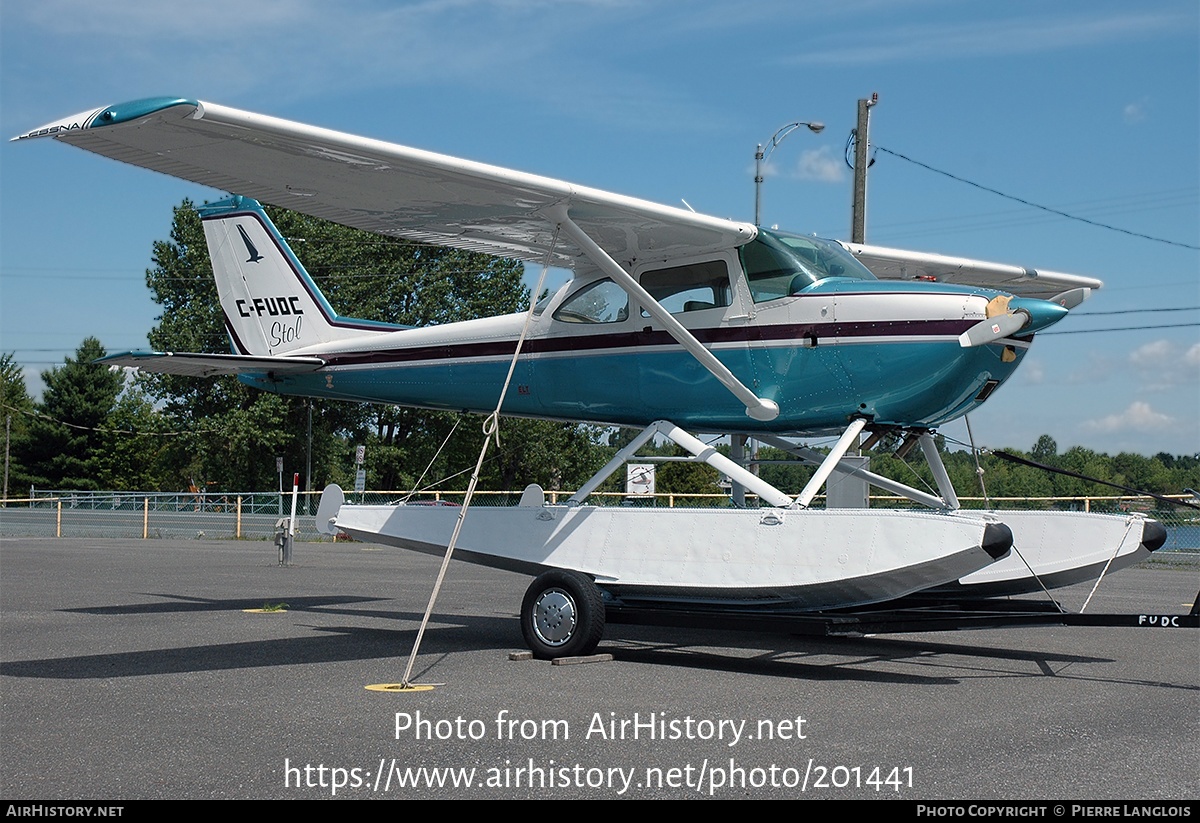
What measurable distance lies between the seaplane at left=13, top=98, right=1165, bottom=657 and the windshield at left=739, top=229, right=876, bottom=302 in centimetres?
2

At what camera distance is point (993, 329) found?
8.55 metres

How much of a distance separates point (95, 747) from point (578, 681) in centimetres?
325

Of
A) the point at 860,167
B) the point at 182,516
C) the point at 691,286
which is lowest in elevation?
the point at 182,516

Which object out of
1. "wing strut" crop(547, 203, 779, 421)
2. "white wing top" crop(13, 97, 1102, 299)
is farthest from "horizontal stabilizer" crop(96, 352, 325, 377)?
"wing strut" crop(547, 203, 779, 421)

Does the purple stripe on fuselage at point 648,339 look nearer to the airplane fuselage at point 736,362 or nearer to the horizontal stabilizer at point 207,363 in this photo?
the airplane fuselage at point 736,362

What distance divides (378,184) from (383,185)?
0.14ft

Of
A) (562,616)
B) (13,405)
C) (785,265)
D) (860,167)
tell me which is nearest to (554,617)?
(562,616)

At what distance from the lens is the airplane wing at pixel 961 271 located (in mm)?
12203

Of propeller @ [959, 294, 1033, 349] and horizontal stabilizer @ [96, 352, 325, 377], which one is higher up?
propeller @ [959, 294, 1033, 349]

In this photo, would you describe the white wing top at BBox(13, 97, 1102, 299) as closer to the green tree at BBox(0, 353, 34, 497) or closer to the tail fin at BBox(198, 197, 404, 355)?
the tail fin at BBox(198, 197, 404, 355)

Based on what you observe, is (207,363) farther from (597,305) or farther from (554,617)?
(554,617)

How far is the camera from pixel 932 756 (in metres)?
5.38

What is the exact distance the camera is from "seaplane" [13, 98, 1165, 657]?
7.97 m

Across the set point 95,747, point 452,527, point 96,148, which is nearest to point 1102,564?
point 452,527
